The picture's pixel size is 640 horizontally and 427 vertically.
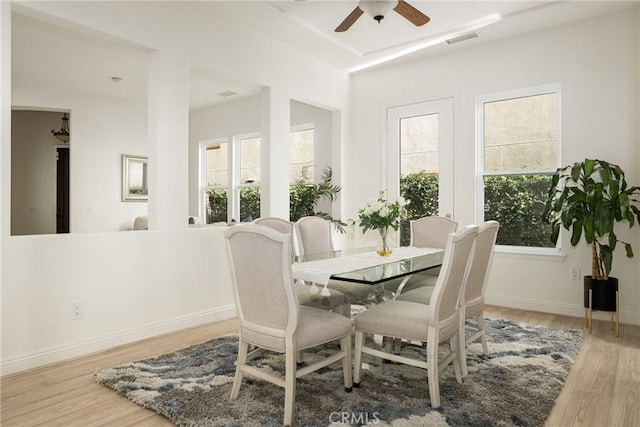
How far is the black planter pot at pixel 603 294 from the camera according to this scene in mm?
3723

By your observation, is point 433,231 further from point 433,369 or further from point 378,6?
point 378,6

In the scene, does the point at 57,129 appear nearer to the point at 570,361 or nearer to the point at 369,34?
the point at 369,34

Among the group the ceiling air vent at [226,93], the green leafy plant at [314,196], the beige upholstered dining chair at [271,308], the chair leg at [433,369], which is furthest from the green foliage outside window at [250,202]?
the chair leg at [433,369]

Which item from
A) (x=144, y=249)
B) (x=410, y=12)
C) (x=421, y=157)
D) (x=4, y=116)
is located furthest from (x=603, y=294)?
(x=4, y=116)

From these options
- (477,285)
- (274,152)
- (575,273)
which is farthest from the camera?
(274,152)

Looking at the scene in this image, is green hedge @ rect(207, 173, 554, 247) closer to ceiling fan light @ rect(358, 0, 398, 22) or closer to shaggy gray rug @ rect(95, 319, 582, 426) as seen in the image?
shaggy gray rug @ rect(95, 319, 582, 426)

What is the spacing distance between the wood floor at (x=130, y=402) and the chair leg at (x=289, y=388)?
62 centimetres

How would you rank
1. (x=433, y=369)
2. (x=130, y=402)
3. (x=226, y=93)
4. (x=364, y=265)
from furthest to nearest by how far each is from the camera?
1. (x=226, y=93)
2. (x=364, y=265)
3. (x=130, y=402)
4. (x=433, y=369)

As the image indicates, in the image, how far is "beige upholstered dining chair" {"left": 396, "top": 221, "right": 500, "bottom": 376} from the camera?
8.86 ft

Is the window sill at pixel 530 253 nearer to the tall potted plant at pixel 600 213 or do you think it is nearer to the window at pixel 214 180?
the tall potted plant at pixel 600 213

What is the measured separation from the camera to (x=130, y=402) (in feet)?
7.76

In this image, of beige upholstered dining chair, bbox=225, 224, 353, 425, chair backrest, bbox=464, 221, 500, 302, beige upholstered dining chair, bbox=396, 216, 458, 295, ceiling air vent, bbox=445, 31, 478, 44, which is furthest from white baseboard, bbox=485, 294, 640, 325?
beige upholstered dining chair, bbox=225, 224, 353, 425

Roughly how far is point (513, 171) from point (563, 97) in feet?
2.91

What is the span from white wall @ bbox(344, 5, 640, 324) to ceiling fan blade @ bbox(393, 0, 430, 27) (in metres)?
1.94
